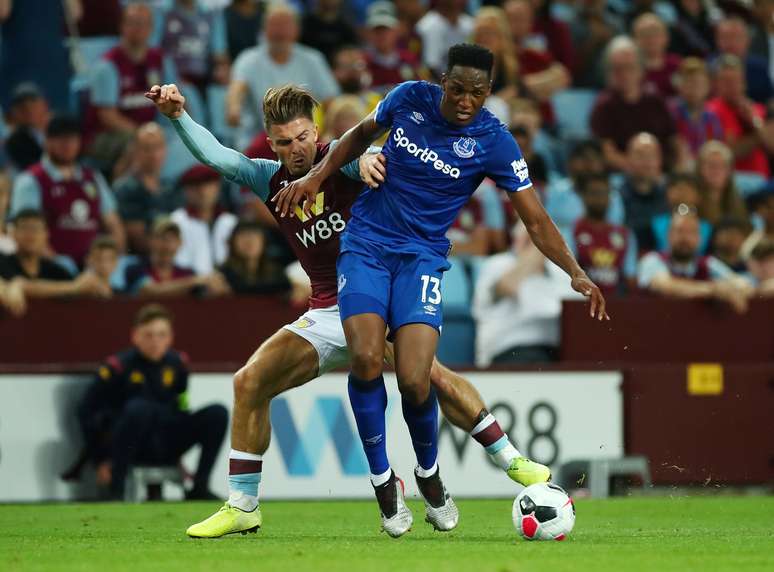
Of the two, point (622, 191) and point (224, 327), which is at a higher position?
point (622, 191)

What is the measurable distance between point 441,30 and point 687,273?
463cm

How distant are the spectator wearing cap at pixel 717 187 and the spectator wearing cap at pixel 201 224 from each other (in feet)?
15.3

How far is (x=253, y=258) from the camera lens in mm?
13070

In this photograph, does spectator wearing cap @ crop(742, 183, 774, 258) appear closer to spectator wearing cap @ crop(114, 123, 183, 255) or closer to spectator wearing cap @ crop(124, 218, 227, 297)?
spectator wearing cap @ crop(124, 218, 227, 297)

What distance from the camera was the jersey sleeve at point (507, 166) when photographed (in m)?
8.02

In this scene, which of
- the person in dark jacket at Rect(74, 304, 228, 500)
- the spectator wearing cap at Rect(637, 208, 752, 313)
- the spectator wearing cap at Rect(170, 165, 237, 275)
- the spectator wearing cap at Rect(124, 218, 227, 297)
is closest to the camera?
the person in dark jacket at Rect(74, 304, 228, 500)

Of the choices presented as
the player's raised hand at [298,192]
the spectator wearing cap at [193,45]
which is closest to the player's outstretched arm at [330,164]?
the player's raised hand at [298,192]

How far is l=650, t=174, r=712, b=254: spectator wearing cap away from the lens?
14.8 m

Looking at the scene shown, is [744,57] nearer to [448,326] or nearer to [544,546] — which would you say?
[448,326]

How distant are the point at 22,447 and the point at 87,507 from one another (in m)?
1.13

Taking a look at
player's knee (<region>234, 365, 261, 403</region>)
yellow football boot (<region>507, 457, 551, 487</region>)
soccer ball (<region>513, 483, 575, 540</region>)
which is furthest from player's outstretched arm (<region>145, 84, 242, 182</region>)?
soccer ball (<region>513, 483, 575, 540</region>)

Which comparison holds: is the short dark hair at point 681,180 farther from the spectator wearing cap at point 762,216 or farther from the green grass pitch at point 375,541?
the green grass pitch at point 375,541

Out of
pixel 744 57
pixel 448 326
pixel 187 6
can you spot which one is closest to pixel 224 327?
pixel 448 326

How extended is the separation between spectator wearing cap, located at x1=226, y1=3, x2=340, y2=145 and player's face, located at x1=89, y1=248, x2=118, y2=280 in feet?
8.31
